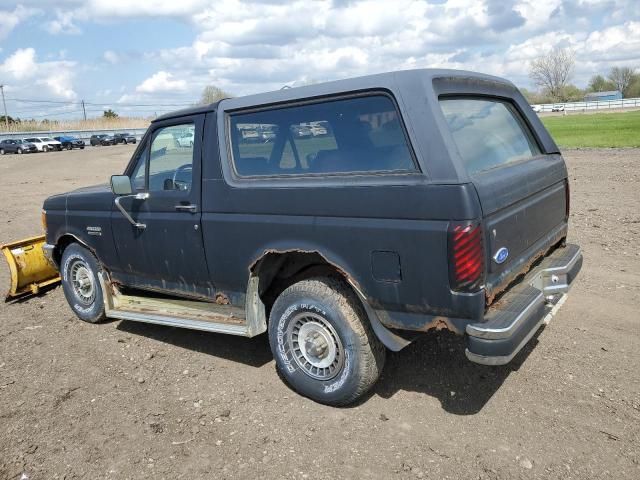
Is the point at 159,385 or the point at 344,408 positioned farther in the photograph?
the point at 159,385

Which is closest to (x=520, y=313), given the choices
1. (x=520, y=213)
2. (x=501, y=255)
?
(x=501, y=255)

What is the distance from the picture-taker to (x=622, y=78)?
9662cm

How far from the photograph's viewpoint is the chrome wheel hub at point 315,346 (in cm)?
383

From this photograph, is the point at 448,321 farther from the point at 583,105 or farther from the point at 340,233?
the point at 583,105

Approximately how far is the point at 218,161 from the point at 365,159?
4.16ft

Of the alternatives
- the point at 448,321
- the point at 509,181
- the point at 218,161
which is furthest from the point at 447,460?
the point at 218,161

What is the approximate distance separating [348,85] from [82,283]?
3741mm

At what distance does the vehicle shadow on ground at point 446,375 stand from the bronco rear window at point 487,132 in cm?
155

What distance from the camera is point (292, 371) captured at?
405cm

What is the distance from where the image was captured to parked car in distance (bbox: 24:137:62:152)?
153ft

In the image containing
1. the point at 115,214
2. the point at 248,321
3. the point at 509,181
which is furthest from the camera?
the point at 115,214

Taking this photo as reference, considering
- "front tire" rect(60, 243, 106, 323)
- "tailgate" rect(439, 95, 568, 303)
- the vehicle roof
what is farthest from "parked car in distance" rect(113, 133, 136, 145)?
"tailgate" rect(439, 95, 568, 303)

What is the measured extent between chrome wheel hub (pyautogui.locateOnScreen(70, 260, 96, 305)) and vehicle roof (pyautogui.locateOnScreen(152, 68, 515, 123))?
224cm

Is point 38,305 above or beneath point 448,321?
beneath
